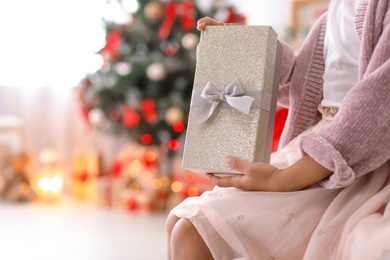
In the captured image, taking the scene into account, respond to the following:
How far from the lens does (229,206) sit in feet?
2.62

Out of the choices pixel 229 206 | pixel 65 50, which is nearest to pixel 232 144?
pixel 229 206

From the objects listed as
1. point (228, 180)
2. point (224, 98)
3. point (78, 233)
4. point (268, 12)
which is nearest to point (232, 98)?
point (224, 98)

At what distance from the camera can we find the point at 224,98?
881mm

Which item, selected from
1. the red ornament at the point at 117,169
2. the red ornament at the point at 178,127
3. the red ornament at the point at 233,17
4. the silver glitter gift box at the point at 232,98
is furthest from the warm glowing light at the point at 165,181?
the silver glitter gift box at the point at 232,98

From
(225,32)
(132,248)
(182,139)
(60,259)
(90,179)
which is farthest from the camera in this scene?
(90,179)

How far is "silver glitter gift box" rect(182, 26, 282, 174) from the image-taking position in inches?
34.2

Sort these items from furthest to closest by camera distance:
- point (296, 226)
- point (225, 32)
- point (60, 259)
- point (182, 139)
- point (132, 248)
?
point (182, 139) → point (132, 248) → point (60, 259) → point (225, 32) → point (296, 226)

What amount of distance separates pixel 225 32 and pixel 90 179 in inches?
103

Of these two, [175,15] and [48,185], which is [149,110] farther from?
[48,185]

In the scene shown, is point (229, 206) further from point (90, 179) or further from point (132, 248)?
point (90, 179)

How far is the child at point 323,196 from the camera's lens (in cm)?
74

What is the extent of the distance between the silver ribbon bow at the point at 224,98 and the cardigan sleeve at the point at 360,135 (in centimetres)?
14

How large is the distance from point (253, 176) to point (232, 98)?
129 mm

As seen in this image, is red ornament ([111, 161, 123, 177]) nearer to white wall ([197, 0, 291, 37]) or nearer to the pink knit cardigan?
white wall ([197, 0, 291, 37])
